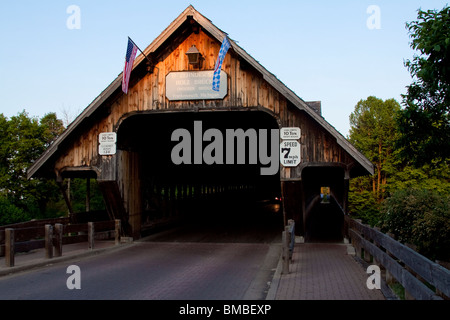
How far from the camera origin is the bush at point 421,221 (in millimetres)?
10328

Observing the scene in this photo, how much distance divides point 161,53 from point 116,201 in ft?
17.9

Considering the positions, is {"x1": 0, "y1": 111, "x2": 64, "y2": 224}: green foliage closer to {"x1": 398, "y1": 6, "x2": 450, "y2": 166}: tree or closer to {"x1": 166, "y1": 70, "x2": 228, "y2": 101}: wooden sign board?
{"x1": 166, "y1": 70, "x2": 228, "y2": 101}: wooden sign board

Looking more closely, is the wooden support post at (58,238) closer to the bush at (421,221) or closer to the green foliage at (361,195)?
the bush at (421,221)

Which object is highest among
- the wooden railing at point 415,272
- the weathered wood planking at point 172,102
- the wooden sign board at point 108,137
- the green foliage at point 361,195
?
the weathered wood planking at point 172,102

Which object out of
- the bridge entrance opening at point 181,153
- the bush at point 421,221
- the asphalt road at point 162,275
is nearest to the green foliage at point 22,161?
the bridge entrance opening at point 181,153

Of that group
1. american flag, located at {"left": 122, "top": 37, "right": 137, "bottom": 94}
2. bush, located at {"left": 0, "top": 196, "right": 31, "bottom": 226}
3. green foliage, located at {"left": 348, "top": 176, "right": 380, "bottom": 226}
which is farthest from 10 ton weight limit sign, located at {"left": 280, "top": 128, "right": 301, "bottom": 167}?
green foliage, located at {"left": 348, "top": 176, "right": 380, "bottom": 226}

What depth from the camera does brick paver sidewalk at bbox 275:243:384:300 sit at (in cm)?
750

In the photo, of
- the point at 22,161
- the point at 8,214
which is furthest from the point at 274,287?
the point at 22,161

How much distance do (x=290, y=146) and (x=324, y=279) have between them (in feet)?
21.4

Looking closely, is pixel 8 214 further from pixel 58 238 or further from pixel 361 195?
pixel 361 195

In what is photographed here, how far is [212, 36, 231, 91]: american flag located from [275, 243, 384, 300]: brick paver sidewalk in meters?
5.96

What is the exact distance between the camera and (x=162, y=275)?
9844 millimetres

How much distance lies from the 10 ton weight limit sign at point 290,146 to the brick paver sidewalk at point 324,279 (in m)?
3.03
